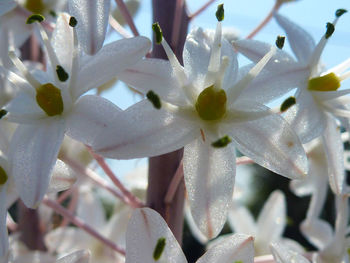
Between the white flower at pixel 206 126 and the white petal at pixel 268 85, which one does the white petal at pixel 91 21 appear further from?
the white petal at pixel 268 85

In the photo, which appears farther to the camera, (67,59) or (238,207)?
(238,207)

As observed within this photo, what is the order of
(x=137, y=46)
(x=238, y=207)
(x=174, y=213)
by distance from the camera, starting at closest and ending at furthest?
1. (x=137, y=46)
2. (x=174, y=213)
3. (x=238, y=207)

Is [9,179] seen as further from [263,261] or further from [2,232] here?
[263,261]

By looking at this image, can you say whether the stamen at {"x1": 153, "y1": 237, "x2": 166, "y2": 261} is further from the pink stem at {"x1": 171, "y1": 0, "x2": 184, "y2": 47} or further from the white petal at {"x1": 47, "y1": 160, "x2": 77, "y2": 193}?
the pink stem at {"x1": 171, "y1": 0, "x2": 184, "y2": 47}

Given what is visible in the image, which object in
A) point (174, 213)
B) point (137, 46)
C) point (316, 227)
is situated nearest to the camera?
point (137, 46)

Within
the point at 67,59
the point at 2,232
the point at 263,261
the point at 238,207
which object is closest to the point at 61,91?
the point at 67,59

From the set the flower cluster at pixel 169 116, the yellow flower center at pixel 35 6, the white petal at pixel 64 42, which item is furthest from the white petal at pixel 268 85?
the yellow flower center at pixel 35 6

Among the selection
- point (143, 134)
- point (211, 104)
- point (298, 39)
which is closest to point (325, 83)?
point (298, 39)
